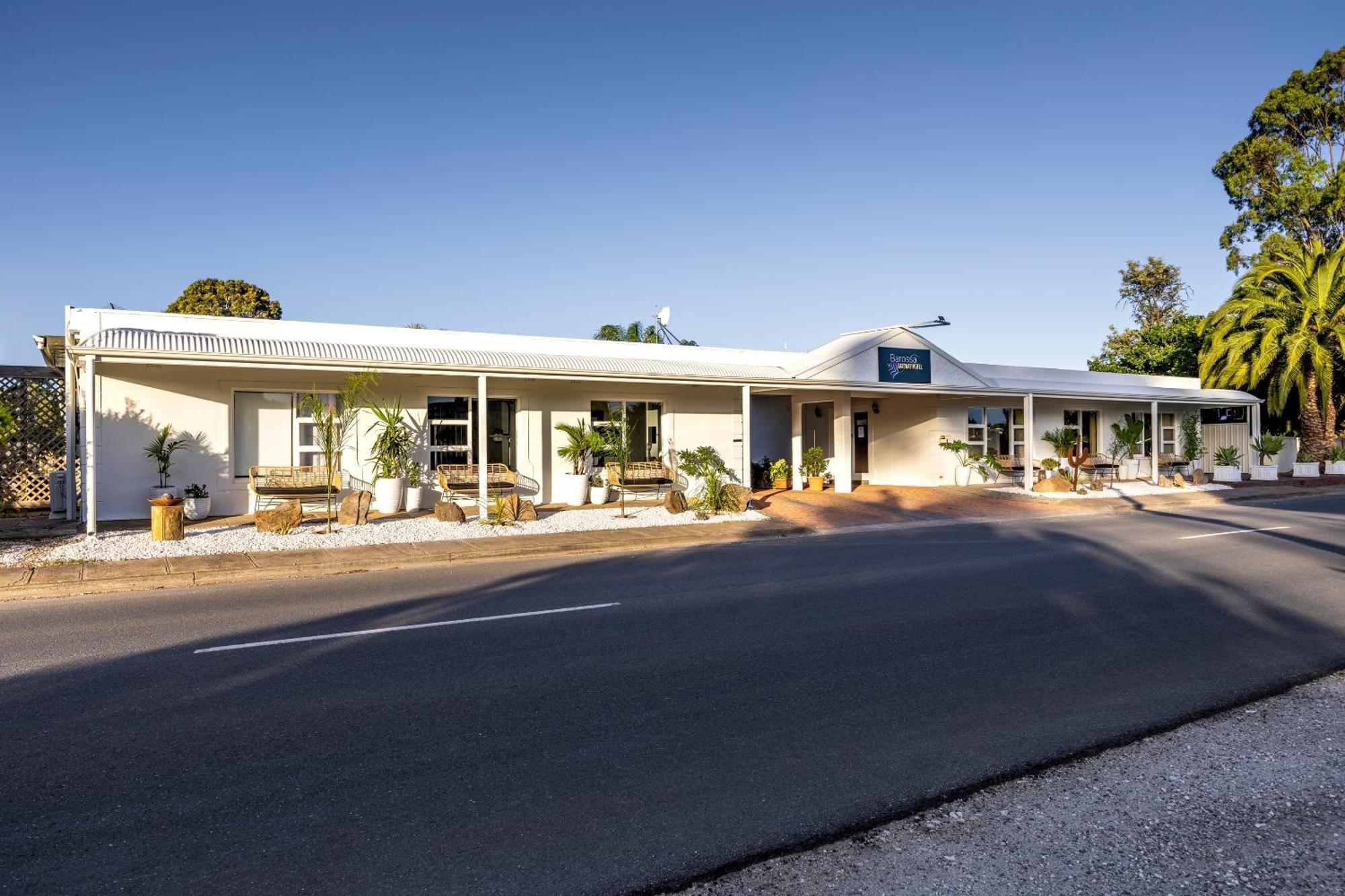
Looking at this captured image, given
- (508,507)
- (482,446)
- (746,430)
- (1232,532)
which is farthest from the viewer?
(746,430)

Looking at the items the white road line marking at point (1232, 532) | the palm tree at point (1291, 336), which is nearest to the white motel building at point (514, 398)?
the palm tree at point (1291, 336)

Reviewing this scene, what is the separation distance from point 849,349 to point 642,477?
666 cm

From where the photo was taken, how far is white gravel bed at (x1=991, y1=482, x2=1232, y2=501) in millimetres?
21625

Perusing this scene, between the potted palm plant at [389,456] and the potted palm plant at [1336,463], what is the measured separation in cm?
2907

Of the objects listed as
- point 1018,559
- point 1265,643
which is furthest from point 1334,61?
point 1265,643

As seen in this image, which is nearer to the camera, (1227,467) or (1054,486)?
(1054,486)

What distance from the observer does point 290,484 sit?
1524 centimetres

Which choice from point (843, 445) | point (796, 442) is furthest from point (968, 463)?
point (796, 442)

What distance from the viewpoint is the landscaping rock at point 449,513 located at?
586 inches

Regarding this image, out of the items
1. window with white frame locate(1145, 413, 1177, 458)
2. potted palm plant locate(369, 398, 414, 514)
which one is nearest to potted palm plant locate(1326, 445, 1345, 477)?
window with white frame locate(1145, 413, 1177, 458)

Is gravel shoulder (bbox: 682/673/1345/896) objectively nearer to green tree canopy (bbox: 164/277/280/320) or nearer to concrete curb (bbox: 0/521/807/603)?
concrete curb (bbox: 0/521/807/603)

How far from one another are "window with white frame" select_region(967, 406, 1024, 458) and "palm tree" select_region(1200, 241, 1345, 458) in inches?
377

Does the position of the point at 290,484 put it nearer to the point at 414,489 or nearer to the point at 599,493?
the point at 414,489

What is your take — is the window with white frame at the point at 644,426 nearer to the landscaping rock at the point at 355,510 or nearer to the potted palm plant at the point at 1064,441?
the landscaping rock at the point at 355,510
